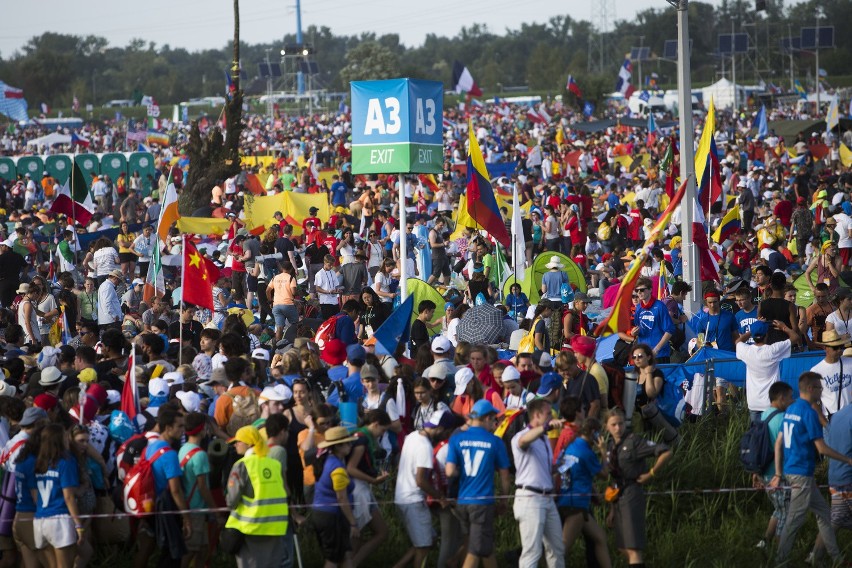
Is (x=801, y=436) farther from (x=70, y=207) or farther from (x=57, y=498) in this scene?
(x=70, y=207)

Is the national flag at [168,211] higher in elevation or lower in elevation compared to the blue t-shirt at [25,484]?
higher

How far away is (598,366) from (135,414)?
3618 millimetres

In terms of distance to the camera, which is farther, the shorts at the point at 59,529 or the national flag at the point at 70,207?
the national flag at the point at 70,207

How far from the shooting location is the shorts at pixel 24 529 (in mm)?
8875

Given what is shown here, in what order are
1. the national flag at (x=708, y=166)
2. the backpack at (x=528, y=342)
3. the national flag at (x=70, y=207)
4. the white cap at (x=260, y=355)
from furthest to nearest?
the national flag at (x=70, y=207), the national flag at (x=708, y=166), the backpack at (x=528, y=342), the white cap at (x=260, y=355)

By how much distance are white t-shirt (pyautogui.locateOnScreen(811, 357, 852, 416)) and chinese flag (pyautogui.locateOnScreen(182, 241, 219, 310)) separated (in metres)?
6.21

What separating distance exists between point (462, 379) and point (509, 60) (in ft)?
439

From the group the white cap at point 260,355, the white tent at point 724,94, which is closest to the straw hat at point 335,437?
the white cap at point 260,355

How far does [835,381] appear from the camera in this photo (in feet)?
36.3

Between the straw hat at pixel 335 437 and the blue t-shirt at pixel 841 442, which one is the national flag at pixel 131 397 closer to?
the straw hat at pixel 335 437

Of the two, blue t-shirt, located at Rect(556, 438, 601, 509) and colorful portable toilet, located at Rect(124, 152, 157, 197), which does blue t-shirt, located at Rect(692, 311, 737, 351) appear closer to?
blue t-shirt, located at Rect(556, 438, 601, 509)

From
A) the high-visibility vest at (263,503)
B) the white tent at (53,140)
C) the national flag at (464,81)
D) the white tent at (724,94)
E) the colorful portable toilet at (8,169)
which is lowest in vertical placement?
the high-visibility vest at (263,503)

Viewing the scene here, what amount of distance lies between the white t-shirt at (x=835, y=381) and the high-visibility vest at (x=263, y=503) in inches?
189

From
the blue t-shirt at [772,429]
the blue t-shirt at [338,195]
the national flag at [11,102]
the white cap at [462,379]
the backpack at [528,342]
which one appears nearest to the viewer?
the blue t-shirt at [772,429]
